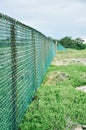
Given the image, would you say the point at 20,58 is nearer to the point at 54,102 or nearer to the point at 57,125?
the point at 57,125

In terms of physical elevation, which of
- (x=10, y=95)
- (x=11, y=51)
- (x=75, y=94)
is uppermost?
(x=11, y=51)

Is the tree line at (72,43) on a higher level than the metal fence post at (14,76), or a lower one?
lower

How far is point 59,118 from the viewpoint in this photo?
9352mm

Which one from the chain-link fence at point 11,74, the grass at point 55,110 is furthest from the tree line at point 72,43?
the chain-link fence at point 11,74

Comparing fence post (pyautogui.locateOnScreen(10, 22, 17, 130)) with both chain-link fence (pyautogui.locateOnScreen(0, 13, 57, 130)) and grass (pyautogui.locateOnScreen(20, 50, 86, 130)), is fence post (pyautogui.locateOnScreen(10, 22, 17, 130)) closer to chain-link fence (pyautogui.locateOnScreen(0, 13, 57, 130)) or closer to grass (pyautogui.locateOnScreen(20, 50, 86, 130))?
chain-link fence (pyautogui.locateOnScreen(0, 13, 57, 130))

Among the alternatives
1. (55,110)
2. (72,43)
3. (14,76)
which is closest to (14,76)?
(14,76)

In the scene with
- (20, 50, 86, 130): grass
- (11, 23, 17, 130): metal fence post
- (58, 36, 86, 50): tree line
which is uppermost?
(11, 23, 17, 130): metal fence post

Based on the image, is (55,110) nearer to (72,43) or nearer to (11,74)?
(11,74)

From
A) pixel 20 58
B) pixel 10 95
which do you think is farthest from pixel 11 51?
pixel 20 58

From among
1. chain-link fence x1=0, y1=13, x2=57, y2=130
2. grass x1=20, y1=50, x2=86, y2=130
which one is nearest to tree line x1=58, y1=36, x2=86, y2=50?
grass x1=20, y1=50, x2=86, y2=130

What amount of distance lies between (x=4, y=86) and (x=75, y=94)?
5.70 meters

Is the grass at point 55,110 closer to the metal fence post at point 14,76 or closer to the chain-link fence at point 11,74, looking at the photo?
the chain-link fence at point 11,74

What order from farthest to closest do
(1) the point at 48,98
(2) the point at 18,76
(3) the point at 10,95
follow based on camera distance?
(1) the point at 48,98 → (2) the point at 18,76 → (3) the point at 10,95

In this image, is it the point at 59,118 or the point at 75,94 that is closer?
the point at 59,118
